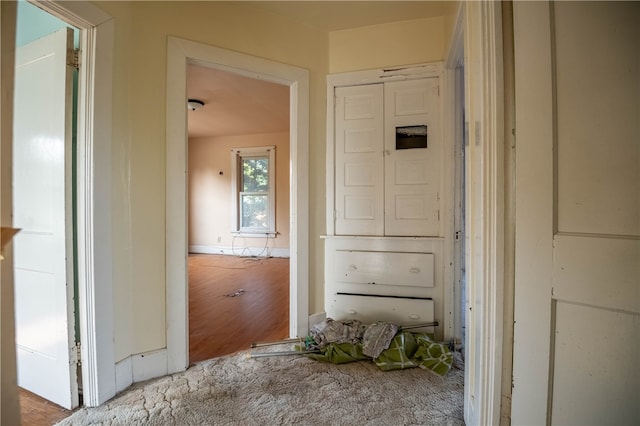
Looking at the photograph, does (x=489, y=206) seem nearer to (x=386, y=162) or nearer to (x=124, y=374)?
(x=386, y=162)

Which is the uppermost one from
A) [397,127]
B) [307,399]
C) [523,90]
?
[397,127]

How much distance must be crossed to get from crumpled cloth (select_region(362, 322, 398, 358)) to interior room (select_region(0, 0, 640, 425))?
0.17 metres

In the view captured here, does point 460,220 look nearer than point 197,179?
Yes

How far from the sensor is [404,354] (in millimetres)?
1812

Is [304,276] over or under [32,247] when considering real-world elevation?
under

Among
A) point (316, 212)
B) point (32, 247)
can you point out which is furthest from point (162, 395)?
point (316, 212)

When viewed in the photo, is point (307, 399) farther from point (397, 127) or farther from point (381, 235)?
point (397, 127)

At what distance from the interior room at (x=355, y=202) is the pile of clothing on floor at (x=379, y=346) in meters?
0.08

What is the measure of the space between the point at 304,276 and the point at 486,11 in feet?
6.08

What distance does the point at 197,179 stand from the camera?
254 inches

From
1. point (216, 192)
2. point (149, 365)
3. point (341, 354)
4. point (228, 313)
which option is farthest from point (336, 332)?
point (216, 192)

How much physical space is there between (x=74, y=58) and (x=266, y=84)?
7.55 ft

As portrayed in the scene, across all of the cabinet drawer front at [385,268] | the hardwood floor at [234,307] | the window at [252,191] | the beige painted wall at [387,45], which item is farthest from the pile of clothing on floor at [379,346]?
the window at [252,191]

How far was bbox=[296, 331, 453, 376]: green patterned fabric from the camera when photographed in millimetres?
1747
